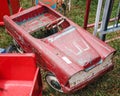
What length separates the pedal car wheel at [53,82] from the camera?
5.43m

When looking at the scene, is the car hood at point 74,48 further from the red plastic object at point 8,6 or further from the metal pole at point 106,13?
the red plastic object at point 8,6

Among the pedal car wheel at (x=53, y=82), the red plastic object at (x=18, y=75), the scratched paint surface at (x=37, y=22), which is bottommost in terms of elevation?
the pedal car wheel at (x=53, y=82)

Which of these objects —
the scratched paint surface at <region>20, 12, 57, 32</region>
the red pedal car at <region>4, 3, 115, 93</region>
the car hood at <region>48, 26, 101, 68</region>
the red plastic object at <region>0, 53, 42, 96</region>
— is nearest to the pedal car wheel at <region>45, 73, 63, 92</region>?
the red pedal car at <region>4, 3, 115, 93</region>

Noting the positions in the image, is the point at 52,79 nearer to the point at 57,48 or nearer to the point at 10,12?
the point at 57,48

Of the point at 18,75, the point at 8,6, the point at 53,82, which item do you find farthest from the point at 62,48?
the point at 8,6

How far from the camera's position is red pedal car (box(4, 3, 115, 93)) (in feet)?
16.7

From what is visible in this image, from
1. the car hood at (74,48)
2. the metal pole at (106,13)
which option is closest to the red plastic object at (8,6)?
the car hood at (74,48)

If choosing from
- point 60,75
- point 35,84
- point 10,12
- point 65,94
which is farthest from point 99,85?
point 10,12

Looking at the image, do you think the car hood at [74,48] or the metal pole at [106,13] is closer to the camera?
the car hood at [74,48]

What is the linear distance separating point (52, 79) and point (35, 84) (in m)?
0.73

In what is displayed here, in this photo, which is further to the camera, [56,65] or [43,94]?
[43,94]

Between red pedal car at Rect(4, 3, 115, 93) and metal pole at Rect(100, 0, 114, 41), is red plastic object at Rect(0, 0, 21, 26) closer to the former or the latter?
red pedal car at Rect(4, 3, 115, 93)

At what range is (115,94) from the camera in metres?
5.66

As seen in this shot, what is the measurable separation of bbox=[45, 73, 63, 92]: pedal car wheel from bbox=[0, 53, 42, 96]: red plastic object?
317 mm
